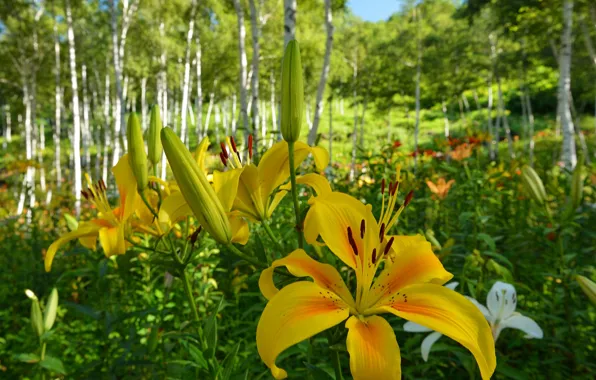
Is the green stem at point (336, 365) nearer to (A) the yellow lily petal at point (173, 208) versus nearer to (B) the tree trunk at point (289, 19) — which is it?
(A) the yellow lily petal at point (173, 208)

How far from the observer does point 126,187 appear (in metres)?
0.75

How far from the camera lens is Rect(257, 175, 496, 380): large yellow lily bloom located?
0.40 meters

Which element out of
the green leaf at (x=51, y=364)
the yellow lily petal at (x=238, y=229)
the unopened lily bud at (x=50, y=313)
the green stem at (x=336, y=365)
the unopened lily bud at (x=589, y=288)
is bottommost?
the green leaf at (x=51, y=364)

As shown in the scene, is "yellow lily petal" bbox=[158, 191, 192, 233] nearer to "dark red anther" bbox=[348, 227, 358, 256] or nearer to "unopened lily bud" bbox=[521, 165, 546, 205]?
"dark red anther" bbox=[348, 227, 358, 256]

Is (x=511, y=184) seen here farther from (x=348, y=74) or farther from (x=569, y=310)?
(x=348, y=74)

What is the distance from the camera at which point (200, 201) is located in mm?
524

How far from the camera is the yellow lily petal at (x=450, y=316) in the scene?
401 mm

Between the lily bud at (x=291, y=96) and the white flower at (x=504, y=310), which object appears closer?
the lily bud at (x=291, y=96)

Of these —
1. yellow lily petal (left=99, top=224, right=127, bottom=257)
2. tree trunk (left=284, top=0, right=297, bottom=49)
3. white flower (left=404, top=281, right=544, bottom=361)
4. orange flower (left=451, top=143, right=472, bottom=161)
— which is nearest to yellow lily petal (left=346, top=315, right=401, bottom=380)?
yellow lily petal (left=99, top=224, right=127, bottom=257)

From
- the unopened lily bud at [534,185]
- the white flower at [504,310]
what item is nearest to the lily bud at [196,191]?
the white flower at [504,310]

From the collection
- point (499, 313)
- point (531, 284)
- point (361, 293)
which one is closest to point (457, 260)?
point (531, 284)

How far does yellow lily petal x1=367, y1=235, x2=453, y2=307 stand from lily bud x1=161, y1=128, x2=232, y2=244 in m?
0.21

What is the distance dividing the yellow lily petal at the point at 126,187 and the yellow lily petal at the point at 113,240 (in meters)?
0.04

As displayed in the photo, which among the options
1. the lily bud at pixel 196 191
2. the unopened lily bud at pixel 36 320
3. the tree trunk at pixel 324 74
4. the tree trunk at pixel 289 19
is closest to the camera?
the lily bud at pixel 196 191
